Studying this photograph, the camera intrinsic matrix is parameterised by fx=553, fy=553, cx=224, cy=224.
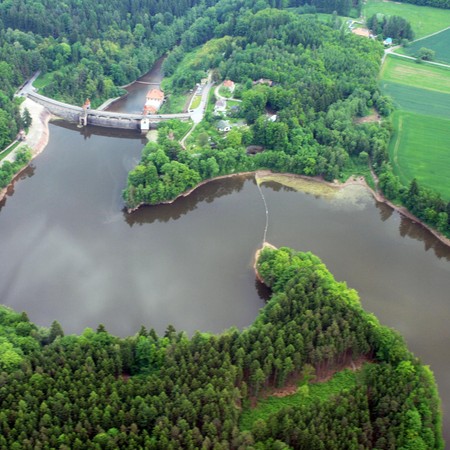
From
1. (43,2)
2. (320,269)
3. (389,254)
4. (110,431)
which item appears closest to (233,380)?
(110,431)

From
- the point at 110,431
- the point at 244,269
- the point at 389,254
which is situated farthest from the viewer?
the point at 389,254

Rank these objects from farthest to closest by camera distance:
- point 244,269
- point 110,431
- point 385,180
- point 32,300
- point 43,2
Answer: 1. point 43,2
2. point 385,180
3. point 244,269
4. point 32,300
5. point 110,431

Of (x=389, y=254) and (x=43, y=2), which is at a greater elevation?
(x=43, y=2)

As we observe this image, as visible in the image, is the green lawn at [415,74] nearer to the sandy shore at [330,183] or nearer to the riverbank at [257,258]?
the sandy shore at [330,183]

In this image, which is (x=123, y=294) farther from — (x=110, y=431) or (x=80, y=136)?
(x=80, y=136)

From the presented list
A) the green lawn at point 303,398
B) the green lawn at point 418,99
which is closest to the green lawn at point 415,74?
the green lawn at point 418,99

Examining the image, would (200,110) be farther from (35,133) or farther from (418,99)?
(418,99)
